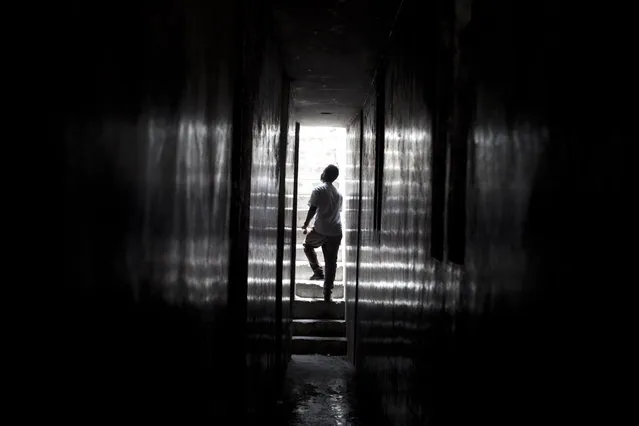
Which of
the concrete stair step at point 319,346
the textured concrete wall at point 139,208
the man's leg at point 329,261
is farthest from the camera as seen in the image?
the man's leg at point 329,261

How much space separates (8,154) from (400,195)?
280cm

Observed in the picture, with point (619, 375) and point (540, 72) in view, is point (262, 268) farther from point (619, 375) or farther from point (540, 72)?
point (619, 375)

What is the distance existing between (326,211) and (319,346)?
1.77m

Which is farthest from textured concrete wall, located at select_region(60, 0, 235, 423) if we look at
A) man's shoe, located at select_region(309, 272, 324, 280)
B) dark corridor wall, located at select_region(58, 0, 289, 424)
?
man's shoe, located at select_region(309, 272, 324, 280)

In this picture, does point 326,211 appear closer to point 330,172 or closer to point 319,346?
point 330,172

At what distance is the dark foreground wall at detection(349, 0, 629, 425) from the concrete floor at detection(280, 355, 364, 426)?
189 centimetres

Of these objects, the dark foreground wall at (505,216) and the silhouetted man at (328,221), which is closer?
the dark foreground wall at (505,216)

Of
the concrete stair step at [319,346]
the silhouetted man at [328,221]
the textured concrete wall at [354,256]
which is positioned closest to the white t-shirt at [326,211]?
the silhouetted man at [328,221]

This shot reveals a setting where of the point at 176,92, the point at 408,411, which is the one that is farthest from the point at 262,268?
the point at 176,92

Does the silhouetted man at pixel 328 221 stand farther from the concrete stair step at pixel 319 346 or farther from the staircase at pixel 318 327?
the concrete stair step at pixel 319 346

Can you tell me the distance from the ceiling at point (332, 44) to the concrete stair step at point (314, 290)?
2.69 meters

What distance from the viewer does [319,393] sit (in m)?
5.75

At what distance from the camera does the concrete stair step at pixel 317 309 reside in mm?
7887

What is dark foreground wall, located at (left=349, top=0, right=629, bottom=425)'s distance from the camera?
98cm
